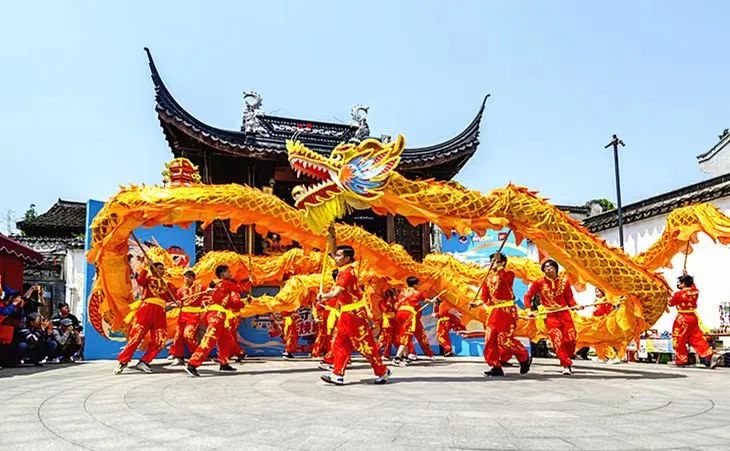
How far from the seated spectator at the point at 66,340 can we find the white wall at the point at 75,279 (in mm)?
7973

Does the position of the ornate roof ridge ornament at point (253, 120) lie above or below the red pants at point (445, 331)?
above

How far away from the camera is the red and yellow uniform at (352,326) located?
6.47 m

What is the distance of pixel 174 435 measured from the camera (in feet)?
12.0

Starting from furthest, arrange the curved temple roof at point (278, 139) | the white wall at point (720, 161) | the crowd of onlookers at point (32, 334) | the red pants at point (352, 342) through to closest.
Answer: the white wall at point (720, 161) → the curved temple roof at point (278, 139) → the crowd of onlookers at point (32, 334) → the red pants at point (352, 342)

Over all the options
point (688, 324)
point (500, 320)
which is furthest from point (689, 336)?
point (500, 320)

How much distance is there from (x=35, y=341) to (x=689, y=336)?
1054 cm

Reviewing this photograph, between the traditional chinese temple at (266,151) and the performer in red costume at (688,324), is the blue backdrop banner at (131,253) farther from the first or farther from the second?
→ the performer in red costume at (688,324)

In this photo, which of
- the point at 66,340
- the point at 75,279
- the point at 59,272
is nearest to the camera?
the point at 66,340

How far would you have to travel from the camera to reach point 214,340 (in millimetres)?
7926

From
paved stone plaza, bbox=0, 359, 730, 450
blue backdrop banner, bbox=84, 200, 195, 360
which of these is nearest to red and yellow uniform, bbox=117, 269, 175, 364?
paved stone plaza, bbox=0, 359, 730, 450

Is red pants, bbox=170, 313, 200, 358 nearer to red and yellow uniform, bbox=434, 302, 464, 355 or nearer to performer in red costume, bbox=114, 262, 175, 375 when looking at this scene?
performer in red costume, bbox=114, 262, 175, 375

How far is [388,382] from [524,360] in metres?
2.09

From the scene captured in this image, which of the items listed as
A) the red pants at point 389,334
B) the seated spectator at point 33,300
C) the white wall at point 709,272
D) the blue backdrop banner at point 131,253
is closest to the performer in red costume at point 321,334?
the red pants at point 389,334

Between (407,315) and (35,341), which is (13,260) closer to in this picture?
(35,341)
